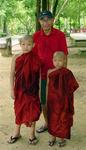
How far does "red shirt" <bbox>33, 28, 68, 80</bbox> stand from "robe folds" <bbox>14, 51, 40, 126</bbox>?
0.16m

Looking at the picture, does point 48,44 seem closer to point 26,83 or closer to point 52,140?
point 26,83

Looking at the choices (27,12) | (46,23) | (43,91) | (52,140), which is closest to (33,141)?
(52,140)

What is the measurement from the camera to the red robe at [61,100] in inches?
227

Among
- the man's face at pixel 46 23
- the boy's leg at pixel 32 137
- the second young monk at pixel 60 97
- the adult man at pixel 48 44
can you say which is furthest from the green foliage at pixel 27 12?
the second young monk at pixel 60 97

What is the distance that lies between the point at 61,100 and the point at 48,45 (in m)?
0.81

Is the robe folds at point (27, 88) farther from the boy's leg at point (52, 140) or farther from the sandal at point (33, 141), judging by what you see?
the boy's leg at point (52, 140)

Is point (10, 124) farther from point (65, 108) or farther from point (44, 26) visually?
point (44, 26)

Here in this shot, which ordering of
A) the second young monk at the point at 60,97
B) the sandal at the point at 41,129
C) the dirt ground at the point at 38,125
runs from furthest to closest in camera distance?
1. the sandal at the point at 41,129
2. the dirt ground at the point at 38,125
3. the second young monk at the point at 60,97

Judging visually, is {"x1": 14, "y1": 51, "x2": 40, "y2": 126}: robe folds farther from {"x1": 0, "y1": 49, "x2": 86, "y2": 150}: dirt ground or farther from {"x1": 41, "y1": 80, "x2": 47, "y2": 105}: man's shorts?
{"x1": 0, "y1": 49, "x2": 86, "y2": 150}: dirt ground

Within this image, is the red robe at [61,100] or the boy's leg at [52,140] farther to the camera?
the boy's leg at [52,140]

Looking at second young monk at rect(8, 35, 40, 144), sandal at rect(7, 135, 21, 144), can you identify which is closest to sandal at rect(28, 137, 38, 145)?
second young monk at rect(8, 35, 40, 144)

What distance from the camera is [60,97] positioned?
5.79 metres

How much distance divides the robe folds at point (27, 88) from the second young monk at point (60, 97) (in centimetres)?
20

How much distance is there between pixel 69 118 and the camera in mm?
→ 5879
